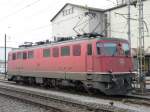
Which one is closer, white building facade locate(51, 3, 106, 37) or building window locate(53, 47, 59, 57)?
building window locate(53, 47, 59, 57)

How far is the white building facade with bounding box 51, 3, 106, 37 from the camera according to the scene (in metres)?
51.9

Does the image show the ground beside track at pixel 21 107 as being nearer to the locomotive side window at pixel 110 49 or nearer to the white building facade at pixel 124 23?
the locomotive side window at pixel 110 49

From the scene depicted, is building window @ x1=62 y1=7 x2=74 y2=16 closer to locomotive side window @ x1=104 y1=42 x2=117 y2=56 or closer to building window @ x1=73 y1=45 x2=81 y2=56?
building window @ x1=73 y1=45 x2=81 y2=56

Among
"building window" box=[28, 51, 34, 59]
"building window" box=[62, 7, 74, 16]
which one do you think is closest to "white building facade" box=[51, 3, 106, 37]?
"building window" box=[62, 7, 74, 16]

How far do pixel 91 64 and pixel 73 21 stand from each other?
1453 inches

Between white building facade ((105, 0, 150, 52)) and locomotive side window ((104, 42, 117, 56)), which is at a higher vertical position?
white building facade ((105, 0, 150, 52))

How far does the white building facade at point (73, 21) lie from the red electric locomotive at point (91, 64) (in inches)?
1103

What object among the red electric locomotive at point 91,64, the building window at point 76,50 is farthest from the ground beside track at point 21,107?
the building window at point 76,50

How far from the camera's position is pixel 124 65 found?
19047 mm

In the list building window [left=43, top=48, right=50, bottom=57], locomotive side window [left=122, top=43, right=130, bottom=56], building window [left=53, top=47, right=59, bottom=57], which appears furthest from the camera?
building window [left=43, top=48, right=50, bottom=57]

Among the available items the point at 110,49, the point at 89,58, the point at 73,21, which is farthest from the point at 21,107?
the point at 73,21

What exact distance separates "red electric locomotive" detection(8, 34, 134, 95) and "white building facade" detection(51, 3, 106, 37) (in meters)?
28.0

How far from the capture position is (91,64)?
61.3ft

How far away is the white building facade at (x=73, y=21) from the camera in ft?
170
